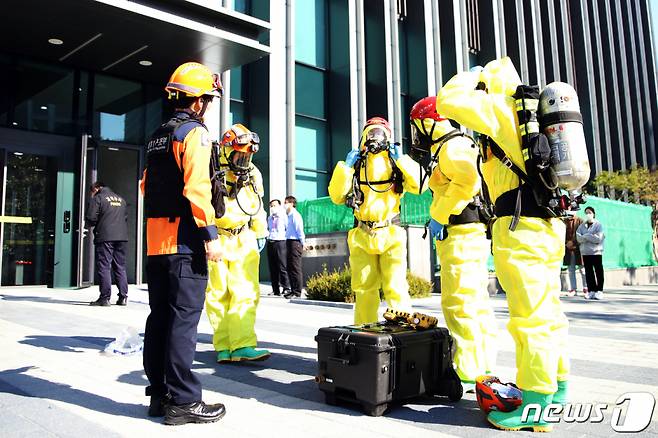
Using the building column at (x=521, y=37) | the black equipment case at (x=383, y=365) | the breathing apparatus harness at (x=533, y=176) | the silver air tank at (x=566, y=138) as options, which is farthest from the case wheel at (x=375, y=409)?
the building column at (x=521, y=37)

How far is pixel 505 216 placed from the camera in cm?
302

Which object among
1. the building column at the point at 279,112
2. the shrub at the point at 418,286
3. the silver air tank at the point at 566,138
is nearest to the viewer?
the silver air tank at the point at 566,138

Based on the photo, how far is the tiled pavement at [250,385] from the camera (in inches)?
116

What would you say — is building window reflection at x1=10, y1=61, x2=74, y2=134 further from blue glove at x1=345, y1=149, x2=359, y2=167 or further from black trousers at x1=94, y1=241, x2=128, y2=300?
blue glove at x1=345, y1=149, x2=359, y2=167

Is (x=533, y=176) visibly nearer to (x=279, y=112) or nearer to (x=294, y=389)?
(x=294, y=389)

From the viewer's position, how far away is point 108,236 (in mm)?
9406

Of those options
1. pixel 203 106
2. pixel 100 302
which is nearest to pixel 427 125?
pixel 203 106

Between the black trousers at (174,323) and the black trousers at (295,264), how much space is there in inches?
331

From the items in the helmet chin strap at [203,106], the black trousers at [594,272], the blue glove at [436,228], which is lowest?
the black trousers at [594,272]

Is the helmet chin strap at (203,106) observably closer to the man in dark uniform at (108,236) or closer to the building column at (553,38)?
the man in dark uniform at (108,236)

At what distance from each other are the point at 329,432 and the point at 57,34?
1124 cm

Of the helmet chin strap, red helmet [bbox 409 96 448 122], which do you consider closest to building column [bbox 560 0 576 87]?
red helmet [bbox 409 96 448 122]

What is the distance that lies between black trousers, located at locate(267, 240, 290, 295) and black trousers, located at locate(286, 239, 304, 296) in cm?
10

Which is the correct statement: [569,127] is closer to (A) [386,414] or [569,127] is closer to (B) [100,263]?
(A) [386,414]
